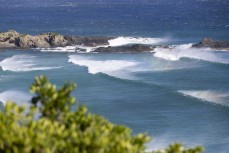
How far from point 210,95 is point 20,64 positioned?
1225 inches

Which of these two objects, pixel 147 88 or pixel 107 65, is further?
pixel 107 65

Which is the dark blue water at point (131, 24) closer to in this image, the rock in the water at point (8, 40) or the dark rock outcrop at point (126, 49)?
the dark rock outcrop at point (126, 49)

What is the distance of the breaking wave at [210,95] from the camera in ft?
154

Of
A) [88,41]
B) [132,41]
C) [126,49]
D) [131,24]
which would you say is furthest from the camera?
[131,24]

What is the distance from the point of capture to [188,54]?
74.8m

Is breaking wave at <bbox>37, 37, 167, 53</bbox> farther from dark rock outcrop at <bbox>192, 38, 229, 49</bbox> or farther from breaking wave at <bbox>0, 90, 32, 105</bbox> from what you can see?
breaking wave at <bbox>0, 90, 32, 105</bbox>

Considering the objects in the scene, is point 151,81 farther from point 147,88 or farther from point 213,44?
point 213,44

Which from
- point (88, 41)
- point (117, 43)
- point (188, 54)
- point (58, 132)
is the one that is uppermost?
point (58, 132)

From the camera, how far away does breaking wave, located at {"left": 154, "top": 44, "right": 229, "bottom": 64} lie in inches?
2773

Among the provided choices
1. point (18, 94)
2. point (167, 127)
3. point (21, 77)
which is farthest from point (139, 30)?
point (167, 127)

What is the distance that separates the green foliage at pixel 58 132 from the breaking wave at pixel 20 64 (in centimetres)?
5160

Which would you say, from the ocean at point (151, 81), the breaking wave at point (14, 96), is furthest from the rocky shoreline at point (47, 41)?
the breaking wave at point (14, 96)

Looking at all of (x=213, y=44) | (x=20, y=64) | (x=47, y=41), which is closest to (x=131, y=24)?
(x=47, y=41)

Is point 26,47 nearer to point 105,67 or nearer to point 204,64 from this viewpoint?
point 105,67
